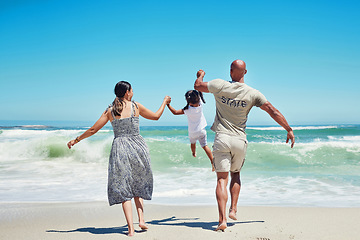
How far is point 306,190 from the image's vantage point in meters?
7.08

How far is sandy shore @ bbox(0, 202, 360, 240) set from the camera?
12.4 ft

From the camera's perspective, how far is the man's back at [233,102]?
394 cm

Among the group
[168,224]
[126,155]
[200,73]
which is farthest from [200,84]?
[168,224]

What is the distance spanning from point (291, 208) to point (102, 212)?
296 centimetres

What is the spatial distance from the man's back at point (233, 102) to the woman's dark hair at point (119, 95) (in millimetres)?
1002

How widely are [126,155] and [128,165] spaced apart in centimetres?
12

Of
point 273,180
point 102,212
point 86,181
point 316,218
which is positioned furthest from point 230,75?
point 86,181

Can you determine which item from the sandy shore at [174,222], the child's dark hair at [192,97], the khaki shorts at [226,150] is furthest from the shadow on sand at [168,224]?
the child's dark hair at [192,97]

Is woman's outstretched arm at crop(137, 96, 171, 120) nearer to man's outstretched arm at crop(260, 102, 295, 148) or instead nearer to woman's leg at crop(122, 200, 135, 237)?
woman's leg at crop(122, 200, 135, 237)

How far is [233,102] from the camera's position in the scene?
3.94 m

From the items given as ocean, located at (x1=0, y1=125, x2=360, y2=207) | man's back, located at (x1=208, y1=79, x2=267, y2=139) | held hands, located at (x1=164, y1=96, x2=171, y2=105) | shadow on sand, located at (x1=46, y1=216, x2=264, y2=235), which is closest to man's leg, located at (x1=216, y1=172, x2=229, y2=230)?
shadow on sand, located at (x1=46, y1=216, x2=264, y2=235)

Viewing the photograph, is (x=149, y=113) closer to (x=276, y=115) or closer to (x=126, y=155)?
(x=126, y=155)

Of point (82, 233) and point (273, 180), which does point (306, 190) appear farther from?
point (82, 233)

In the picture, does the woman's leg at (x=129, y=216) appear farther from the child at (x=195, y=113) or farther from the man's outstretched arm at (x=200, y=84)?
the child at (x=195, y=113)
